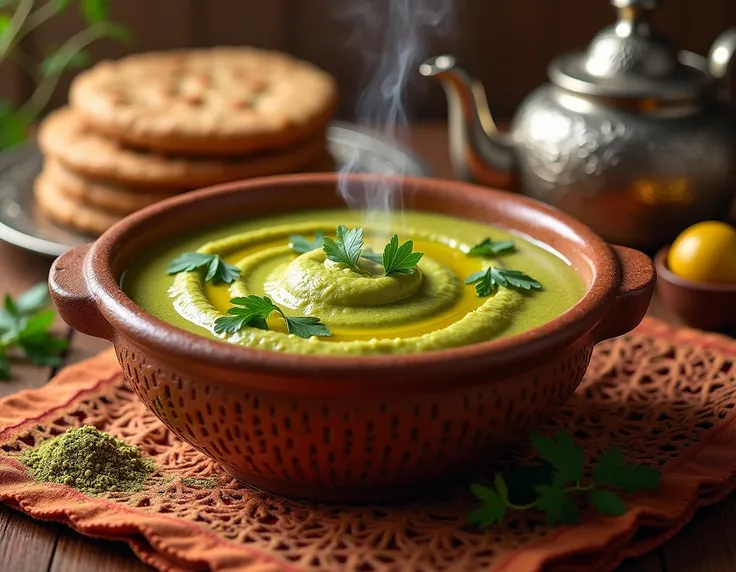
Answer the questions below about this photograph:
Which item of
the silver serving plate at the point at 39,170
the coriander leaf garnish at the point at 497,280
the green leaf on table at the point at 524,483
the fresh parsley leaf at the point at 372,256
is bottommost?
the silver serving plate at the point at 39,170

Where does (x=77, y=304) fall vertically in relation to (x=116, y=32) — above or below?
above

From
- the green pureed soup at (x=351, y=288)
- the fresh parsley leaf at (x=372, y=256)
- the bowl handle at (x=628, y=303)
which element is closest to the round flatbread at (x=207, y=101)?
the green pureed soup at (x=351, y=288)

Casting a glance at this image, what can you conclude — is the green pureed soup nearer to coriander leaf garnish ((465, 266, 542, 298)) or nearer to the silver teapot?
coriander leaf garnish ((465, 266, 542, 298))

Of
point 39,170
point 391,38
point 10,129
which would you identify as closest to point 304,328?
point 39,170

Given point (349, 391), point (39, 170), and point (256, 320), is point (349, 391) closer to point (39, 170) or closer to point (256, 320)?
point (256, 320)

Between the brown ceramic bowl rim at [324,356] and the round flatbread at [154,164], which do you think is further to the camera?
the round flatbread at [154,164]

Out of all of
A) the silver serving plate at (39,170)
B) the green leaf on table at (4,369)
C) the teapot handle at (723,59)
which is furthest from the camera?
the teapot handle at (723,59)

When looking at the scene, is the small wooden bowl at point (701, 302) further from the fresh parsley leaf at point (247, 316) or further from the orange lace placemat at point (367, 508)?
the fresh parsley leaf at point (247, 316)
